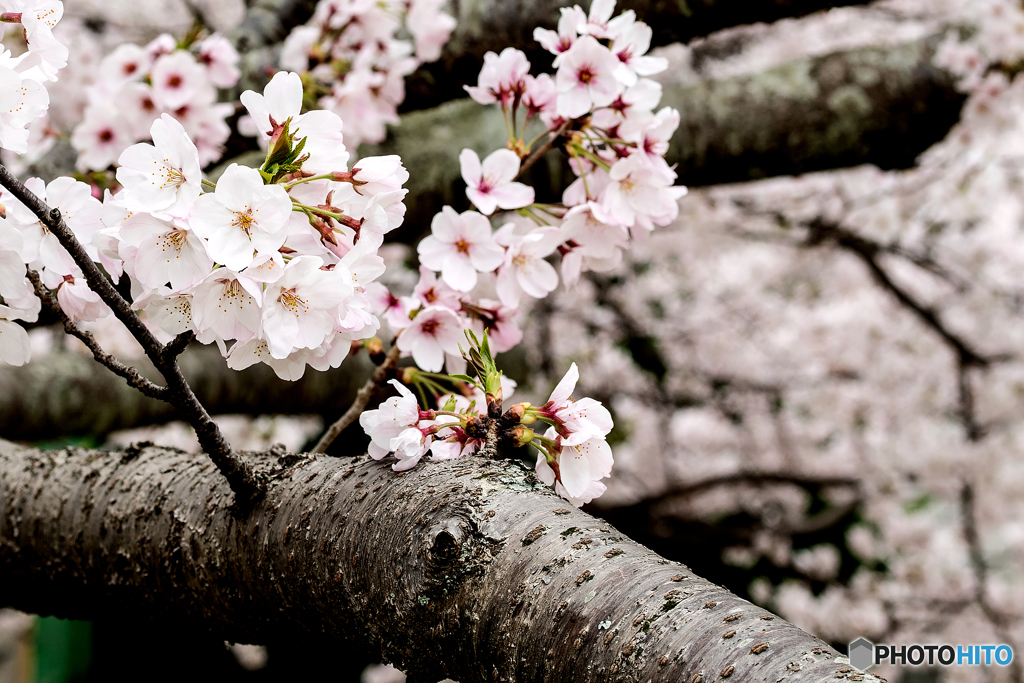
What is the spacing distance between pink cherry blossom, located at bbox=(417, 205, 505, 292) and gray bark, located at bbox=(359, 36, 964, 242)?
1.01m

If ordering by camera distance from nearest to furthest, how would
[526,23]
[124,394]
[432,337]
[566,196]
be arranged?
[432,337]
[566,196]
[526,23]
[124,394]

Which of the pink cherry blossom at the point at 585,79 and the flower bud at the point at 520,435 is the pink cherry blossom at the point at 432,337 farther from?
the pink cherry blossom at the point at 585,79

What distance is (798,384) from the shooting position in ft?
17.3

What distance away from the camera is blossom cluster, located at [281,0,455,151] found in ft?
5.12

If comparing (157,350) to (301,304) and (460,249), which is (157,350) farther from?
(460,249)

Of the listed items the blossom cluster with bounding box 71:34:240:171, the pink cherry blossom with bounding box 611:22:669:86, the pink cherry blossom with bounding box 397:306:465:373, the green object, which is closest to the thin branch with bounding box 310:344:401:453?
the pink cherry blossom with bounding box 397:306:465:373

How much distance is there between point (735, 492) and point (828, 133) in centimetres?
394

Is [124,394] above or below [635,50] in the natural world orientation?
below

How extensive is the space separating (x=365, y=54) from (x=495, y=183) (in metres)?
0.84

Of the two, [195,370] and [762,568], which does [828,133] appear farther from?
[762,568]

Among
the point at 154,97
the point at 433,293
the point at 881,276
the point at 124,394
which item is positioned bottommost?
the point at 881,276

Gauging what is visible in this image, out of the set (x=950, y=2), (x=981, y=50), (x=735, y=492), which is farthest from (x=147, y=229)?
(x=735, y=492)

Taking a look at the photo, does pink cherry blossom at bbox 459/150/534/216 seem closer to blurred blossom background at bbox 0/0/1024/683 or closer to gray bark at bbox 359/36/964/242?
gray bark at bbox 359/36/964/242

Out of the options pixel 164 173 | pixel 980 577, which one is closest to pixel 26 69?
pixel 164 173
